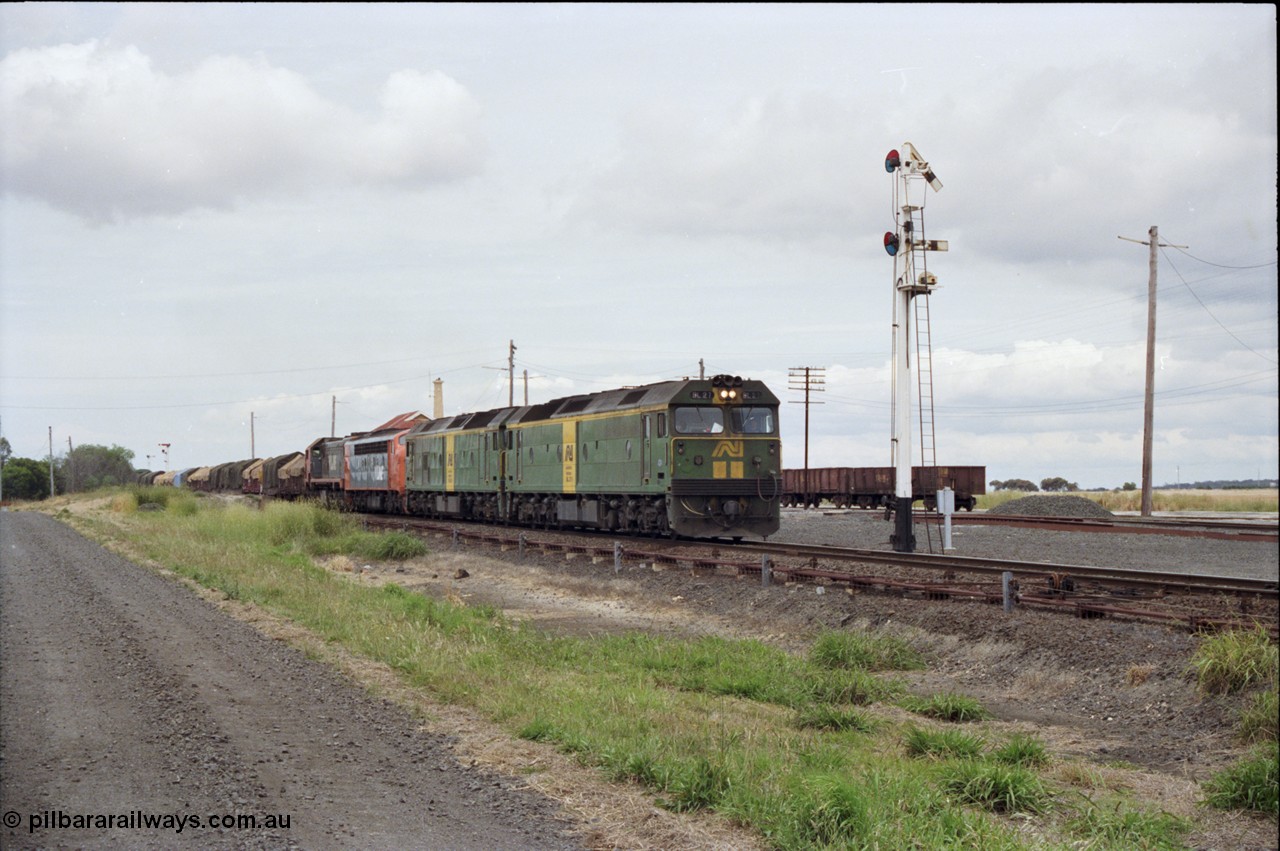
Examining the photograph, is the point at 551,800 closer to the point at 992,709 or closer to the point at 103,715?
the point at 103,715

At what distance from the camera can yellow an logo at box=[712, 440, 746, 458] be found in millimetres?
24078

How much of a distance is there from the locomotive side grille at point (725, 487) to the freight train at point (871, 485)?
43.0ft

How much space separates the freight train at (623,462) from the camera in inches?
944

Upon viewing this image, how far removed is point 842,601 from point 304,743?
928 centimetres

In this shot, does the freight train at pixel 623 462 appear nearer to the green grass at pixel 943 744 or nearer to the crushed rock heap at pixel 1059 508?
the crushed rock heap at pixel 1059 508

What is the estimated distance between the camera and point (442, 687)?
11.2 metres

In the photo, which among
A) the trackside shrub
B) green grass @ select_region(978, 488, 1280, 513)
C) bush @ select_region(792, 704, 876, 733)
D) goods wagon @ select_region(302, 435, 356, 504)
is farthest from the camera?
goods wagon @ select_region(302, 435, 356, 504)

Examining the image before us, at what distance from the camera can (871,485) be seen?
46219mm

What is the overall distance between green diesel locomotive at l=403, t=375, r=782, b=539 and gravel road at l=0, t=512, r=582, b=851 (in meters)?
11.4

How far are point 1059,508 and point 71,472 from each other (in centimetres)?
9817

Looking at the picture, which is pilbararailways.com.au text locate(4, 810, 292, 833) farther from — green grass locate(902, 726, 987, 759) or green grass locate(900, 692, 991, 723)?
green grass locate(900, 692, 991, 723)

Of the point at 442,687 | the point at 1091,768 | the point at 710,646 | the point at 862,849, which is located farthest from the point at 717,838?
the point at 710,646

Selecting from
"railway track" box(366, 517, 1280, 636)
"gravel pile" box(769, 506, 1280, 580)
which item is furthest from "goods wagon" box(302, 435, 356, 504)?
"railway track" box(366, 517, 1280, 636)

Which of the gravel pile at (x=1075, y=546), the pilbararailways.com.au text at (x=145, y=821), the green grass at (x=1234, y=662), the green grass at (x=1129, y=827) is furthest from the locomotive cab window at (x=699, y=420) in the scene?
the pilbararailways.com.au text at (x=145, y=821)
